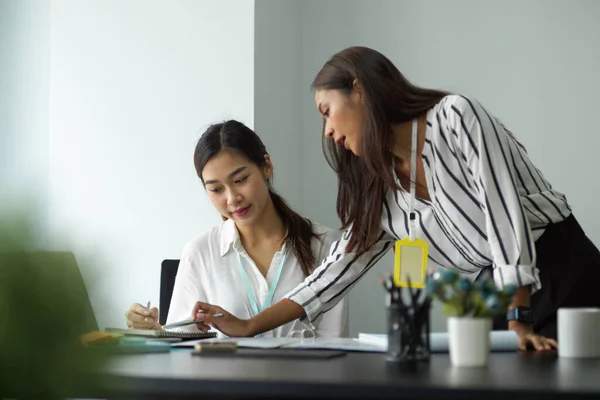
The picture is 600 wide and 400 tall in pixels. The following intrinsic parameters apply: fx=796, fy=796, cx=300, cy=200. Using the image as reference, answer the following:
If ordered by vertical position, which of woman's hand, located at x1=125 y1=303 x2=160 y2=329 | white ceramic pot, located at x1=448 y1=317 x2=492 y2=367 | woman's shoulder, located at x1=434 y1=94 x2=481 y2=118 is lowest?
woman's hand, located at x1=125 y1=303 x2=160 y2=329

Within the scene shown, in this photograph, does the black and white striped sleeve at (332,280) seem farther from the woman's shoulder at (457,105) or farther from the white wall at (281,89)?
the white wall at (281,89)

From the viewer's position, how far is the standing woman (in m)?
1.64

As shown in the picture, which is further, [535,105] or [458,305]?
[535,105]

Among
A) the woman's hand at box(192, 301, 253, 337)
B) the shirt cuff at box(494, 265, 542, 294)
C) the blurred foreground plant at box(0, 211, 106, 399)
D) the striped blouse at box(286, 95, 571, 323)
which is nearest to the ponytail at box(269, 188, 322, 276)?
the striped blouse at box(286, 95, 571, 323)

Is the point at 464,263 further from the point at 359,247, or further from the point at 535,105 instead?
the point at 535,105

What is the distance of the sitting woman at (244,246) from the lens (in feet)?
8.30

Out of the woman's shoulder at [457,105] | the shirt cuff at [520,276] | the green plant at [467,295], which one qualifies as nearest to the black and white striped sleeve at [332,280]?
the woman's shoulder at [457,105]

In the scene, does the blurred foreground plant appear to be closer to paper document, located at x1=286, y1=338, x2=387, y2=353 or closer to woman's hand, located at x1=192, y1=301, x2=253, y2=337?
paper document, located at x1=286, y1=338, x2=387, y2=353

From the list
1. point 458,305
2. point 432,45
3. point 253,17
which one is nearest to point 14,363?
point 458,305

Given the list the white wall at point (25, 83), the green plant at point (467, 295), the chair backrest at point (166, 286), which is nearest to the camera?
the green plant at point (467, 295)

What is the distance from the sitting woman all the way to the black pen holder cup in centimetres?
119

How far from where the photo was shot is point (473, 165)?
1.70m

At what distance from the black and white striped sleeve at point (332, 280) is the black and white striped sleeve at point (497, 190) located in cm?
48

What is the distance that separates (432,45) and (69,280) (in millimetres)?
3345
